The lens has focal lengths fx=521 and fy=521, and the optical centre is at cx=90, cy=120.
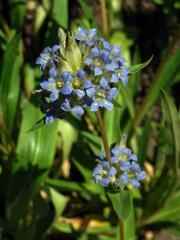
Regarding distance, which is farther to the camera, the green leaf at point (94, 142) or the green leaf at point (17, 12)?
the green leaf at point (17, 12)

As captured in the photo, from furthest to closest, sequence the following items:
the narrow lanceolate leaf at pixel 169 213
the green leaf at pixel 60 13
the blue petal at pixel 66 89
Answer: the green leaf at pixel 60 13 → the narrow lanceolate leaf at pixel 169 213 → the blue petal at pixel 66 89

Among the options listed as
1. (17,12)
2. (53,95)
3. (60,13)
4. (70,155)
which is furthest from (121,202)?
(17,12)

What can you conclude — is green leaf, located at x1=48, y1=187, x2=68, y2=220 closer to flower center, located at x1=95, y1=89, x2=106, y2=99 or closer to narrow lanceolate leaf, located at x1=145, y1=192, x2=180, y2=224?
narrow lanceolate leaf, located at x1=145, y1=192, x2=180, y2=224

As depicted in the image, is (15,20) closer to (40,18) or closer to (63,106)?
(40,18)

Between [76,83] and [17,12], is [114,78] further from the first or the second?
[17,12]

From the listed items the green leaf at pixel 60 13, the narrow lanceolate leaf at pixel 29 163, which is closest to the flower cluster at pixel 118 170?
the narrow lanceolate leaf at pixel 29 163

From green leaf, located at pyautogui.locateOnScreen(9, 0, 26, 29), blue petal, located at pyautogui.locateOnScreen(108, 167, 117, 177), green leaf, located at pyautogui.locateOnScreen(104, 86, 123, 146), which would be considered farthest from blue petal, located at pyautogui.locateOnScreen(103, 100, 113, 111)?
green leaf, located at pyautogui.locateOnScreen(9, 0, 26, 29)

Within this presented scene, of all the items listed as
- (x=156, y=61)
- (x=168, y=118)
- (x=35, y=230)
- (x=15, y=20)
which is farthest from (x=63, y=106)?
(x=156, y=61)

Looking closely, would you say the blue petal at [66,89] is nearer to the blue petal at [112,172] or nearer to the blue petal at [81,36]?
the blue petal at [81,36]

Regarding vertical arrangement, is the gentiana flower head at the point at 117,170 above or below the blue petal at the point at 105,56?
below
